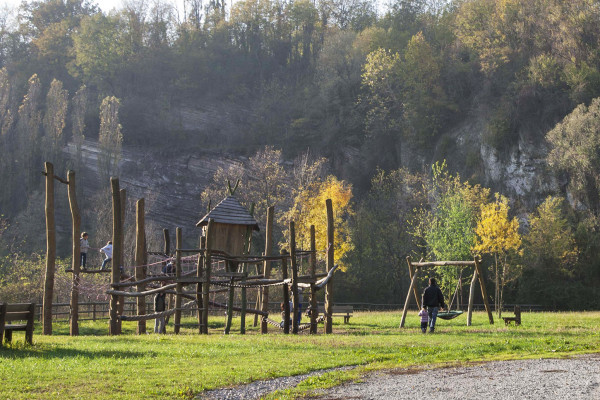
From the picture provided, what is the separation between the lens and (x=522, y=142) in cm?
6222

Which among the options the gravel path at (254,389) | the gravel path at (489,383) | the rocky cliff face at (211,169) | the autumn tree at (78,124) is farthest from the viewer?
the autumn tree at (78,124)

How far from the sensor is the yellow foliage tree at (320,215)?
53406 mm

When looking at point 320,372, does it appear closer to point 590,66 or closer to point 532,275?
point 532,275

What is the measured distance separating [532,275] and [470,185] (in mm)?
9976

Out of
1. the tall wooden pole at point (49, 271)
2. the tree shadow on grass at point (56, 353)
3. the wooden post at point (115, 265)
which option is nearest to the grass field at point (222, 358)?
the tree shadow on grass at point (56, 353)

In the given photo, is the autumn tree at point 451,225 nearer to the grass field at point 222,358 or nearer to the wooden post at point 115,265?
the grass field at point 222,358

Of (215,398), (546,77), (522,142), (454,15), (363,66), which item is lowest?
(215,398)

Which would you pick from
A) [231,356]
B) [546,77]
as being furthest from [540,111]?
[231,356]

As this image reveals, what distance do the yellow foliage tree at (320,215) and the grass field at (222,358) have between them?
30.0m

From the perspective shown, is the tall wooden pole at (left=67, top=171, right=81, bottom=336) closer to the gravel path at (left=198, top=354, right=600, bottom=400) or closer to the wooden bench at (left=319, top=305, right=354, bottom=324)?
the wooden bench at (left=319, top=305, right=354, bottom=324)

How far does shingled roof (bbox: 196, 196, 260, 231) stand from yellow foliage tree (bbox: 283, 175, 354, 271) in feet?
78.5

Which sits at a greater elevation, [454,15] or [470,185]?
[454,15]

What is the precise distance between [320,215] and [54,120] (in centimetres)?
3246

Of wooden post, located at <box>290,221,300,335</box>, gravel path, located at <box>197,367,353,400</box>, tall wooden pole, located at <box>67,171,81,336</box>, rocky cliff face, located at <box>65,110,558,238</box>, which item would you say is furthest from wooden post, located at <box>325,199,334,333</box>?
rocky cliff face, located at <box>65,110,558,238</box>
